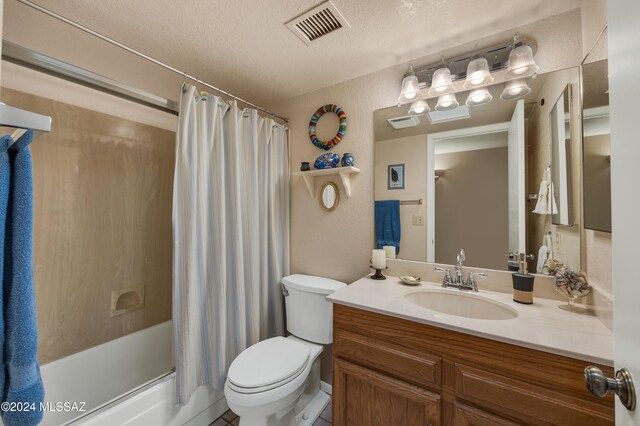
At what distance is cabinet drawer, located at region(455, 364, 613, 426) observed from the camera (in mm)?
761

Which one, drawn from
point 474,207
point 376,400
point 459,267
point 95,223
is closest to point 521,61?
point 474,207

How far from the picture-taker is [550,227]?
126 centimetres

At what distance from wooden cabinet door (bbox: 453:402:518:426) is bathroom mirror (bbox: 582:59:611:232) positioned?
78cm

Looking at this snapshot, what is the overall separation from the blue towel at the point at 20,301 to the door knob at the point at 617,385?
1195 mm

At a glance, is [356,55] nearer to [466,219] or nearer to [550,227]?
[466,219]

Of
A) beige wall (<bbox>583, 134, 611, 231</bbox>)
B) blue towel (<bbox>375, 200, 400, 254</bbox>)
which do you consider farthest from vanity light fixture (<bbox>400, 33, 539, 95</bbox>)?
blue towel (<bbox>375, 200, 400, 254</bbox>)

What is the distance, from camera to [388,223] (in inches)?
66.2

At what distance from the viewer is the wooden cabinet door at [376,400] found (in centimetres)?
101

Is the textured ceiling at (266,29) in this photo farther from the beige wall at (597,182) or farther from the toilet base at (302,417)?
the toilet base at (302,417)

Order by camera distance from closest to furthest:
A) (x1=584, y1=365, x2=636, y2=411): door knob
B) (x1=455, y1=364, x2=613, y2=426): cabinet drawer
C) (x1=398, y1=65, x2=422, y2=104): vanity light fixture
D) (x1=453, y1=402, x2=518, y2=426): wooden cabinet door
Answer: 1. (x1=584, y1=365, x2=636, y2=411): door knob
2. (x1=455, y1=364, x2=613, y2=426): cabinet drawer
3. (x1=453, y1=402, x2=518, y2=426): wooden cabinet door
4. (x1=398, y1=65, x2=422, y2=104): vanity light fixture

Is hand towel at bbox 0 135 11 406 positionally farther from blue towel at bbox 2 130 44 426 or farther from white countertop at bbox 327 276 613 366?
white countertop at bbox 327 276 613 366

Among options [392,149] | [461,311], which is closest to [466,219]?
[461,311]

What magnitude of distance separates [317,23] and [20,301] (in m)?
1.56

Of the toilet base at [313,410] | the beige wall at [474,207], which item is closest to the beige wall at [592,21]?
the beige wall at [474,207]
